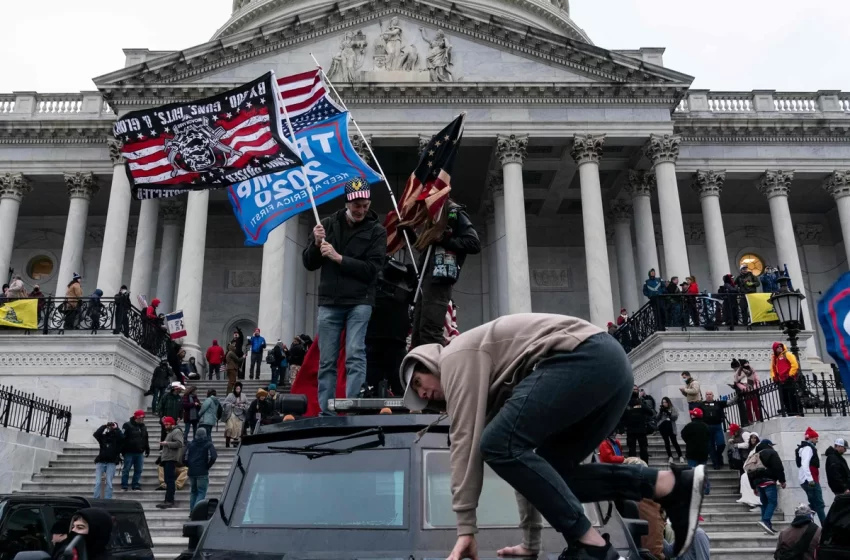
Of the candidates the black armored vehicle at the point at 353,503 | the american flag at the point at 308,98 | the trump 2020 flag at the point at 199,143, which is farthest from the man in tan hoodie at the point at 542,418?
the american flag at the point at 308,98

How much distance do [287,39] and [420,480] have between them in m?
31.0

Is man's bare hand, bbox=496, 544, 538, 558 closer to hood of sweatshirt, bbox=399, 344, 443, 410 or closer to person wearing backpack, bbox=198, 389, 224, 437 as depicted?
hood of sweatshirt, bbox=399, 344, 443, 410

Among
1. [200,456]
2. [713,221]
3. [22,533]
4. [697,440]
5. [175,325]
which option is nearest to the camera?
[697,440]

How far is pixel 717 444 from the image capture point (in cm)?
1719

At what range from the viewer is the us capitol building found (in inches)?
1212

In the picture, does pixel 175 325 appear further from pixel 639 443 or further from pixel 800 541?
pixel 800 541

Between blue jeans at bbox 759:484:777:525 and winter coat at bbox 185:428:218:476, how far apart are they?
10.1 metres

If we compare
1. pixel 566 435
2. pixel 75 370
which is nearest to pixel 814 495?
pixel 566 435

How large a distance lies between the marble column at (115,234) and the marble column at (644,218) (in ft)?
71.3

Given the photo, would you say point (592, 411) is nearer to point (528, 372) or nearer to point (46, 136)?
point (528, 372)

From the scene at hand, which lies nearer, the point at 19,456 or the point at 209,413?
the point at 209,413

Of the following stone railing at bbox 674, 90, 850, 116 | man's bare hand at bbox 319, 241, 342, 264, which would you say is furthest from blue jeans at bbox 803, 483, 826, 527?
stone railing at bbox 674, 90, 850, 116

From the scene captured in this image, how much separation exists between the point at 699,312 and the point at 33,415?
65.1 feet

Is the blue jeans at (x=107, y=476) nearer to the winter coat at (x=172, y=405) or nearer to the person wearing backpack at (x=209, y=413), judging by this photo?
the person wearing backpack at (x=209, y=413)
